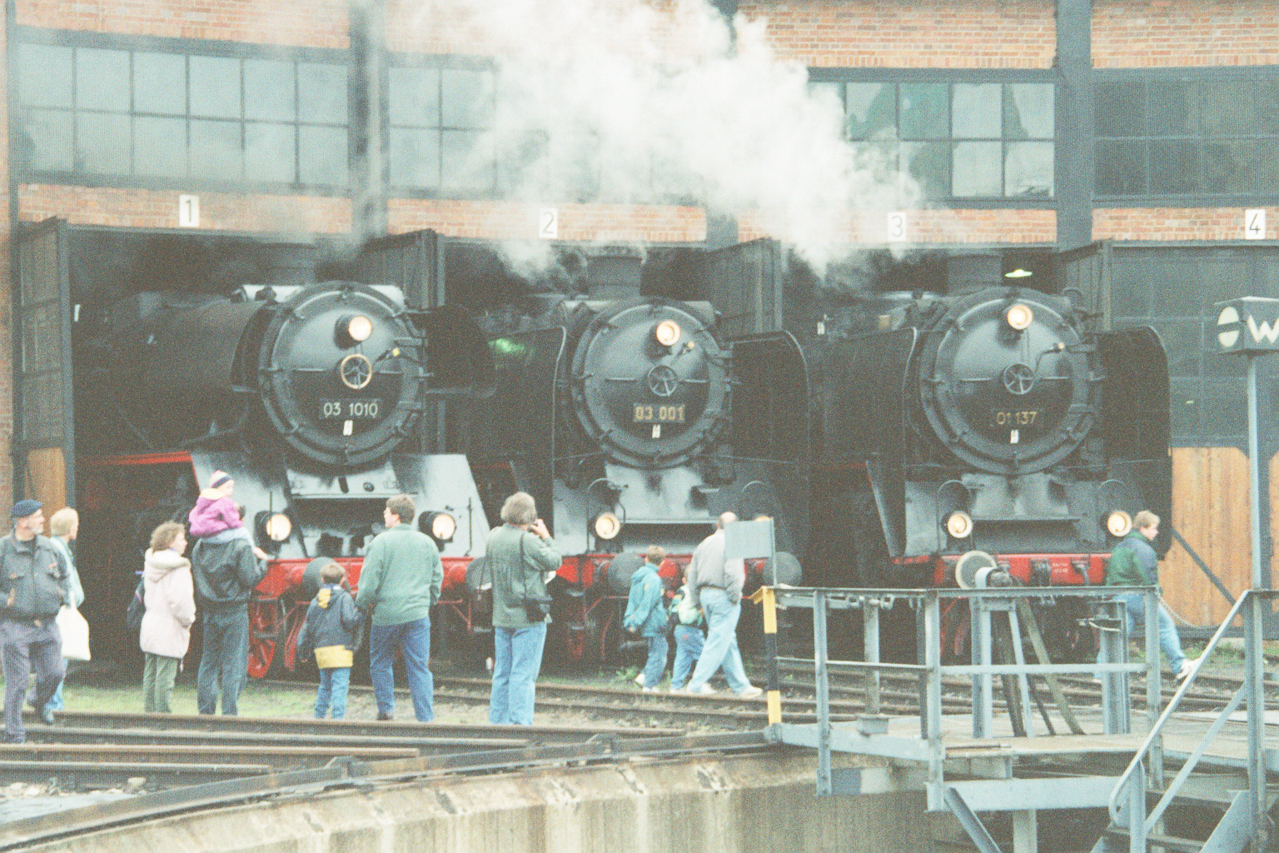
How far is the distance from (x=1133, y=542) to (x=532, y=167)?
726 centimetres

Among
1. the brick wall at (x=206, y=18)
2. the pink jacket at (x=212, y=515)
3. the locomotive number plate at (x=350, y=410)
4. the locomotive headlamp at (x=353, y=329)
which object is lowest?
the pink jacket at (x=212, y=515)

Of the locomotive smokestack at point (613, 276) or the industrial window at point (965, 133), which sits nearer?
the locomotive smokestack at point (613, 276)

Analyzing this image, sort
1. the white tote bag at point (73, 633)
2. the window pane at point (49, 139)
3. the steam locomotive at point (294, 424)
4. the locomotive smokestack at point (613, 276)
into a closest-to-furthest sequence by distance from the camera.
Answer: the white tote bag at point (73, 633) < the steam locomotive at point (294, 424) < the locomotive smokestack at point (613, 276) < the window pane at point (49, 139)

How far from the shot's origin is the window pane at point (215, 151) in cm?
1611

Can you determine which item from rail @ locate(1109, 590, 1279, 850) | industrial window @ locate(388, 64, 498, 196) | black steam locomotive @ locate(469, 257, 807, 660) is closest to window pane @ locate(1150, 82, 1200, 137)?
black steam locomotive @ locate(469, 257, 807, 660)

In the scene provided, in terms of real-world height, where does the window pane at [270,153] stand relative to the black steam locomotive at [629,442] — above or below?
above

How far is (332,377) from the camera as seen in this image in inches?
528

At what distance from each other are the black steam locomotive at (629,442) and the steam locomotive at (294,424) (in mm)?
675

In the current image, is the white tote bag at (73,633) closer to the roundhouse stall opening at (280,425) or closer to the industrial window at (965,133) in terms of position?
the roundhouse stall opening at (280,425)

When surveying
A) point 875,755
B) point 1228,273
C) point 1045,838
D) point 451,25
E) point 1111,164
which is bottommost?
point 1045,838

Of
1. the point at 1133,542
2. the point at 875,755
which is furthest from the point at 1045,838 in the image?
the point at 1133,542

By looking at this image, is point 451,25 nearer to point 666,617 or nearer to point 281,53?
point 281,53

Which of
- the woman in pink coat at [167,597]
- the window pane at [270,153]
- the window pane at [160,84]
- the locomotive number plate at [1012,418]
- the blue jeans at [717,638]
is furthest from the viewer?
the window pane at [270,153]

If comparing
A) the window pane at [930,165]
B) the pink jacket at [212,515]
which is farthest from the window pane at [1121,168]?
the pink jacket at [212,515]
